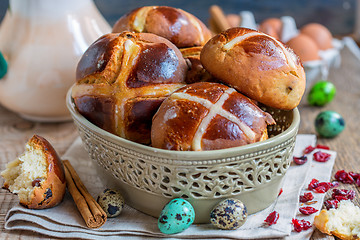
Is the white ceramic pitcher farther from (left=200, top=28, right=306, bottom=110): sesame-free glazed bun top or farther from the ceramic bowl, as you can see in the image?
(left=200, top=28, right=306, bottom=110): sesame-free glazed bun top

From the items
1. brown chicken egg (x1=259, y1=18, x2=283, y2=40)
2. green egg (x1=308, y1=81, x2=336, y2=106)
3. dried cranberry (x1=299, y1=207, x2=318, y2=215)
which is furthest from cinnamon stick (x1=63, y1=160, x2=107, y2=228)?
brown chicken egg (x1=259, y1=18, x2=283, y2=40)

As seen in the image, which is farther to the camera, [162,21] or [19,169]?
[162,21]

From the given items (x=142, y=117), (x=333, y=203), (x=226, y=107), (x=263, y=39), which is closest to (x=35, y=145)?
(x=142, y=117)

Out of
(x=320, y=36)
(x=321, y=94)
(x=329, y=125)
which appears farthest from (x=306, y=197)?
(x=320, y=36)

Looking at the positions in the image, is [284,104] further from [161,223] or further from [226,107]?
[161,223]

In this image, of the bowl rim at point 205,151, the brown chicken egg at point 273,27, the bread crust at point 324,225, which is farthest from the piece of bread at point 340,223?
the brown chicken egg at point 273,27

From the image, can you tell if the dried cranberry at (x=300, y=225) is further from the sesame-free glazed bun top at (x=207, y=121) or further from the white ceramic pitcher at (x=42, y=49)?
the white ceramic pitcher at (x=42, y=49)
